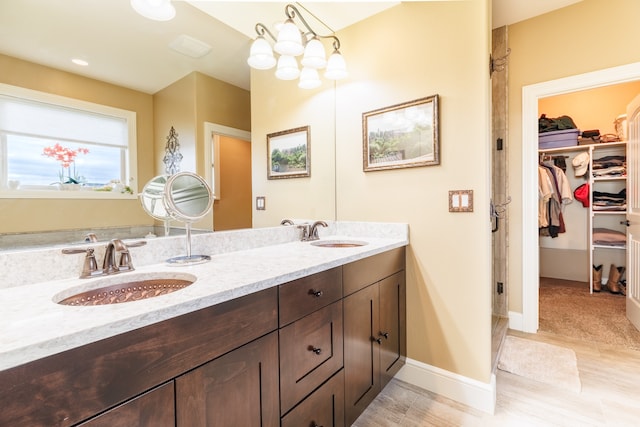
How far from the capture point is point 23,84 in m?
0.88

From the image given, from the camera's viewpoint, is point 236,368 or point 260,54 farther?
point 260,54

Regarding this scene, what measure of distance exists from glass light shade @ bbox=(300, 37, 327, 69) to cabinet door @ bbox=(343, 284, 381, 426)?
141 cm

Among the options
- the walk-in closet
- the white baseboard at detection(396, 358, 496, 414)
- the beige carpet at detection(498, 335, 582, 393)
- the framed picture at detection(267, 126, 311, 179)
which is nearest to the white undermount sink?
the framed picture at detection(267, 126, 311, 179)

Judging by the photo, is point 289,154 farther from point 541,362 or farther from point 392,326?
point 541,362

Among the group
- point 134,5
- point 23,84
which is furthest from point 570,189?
point 23,84

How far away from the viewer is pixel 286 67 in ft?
5.93

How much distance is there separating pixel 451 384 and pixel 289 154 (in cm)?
172

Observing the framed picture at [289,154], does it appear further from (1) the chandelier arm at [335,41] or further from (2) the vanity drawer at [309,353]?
(2) the vanity drawer at [309,353]

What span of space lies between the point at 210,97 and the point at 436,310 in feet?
5.62

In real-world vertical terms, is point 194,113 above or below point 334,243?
above

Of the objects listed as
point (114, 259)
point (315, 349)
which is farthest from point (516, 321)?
point (114, 259)

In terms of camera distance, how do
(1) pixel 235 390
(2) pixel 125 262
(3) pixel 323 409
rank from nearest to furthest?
(1) pixel 235 390
(2) pixel 125 262
(3) pixel 323 409

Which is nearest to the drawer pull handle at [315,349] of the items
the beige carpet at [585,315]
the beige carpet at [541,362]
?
the beige carpet at [541,362]

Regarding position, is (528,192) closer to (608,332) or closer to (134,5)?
(608,332)
